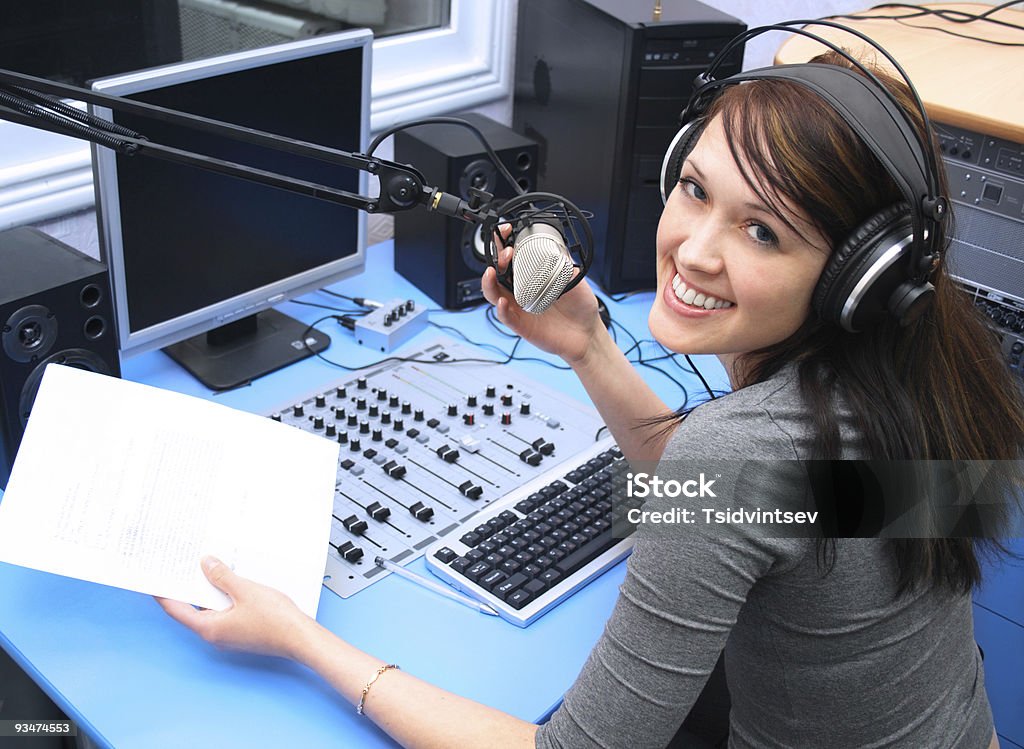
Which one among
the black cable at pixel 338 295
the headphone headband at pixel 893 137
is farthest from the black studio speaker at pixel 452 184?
the headphone headband at pixel 893 137

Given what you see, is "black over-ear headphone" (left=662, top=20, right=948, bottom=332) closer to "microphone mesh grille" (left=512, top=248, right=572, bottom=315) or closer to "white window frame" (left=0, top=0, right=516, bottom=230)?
"microphone mesh grille" (left=512, top=248, right=572, bottom=315)

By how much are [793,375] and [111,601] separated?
72 centimetres

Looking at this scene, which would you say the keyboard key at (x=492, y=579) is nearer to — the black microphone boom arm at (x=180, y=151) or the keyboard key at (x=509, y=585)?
the keyboard key at (x=509, y=585)

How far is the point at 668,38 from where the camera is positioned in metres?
1.55

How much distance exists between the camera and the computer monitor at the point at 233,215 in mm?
1185

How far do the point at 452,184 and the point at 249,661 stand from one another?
805 millimetres

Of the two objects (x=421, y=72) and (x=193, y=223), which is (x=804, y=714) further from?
(x=421, y=72)

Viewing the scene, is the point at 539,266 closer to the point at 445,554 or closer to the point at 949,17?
the point at 445,554

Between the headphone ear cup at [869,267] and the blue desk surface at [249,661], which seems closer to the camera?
the headphone ear cup at [869,267]

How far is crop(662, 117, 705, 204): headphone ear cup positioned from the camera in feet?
3.20

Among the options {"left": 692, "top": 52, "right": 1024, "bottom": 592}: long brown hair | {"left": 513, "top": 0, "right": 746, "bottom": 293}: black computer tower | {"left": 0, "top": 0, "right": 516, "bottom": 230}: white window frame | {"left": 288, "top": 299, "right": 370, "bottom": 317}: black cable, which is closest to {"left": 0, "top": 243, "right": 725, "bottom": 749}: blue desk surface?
{"left": 692, "top": 52, "right": 1024, "bottom": 592}: long brown hair

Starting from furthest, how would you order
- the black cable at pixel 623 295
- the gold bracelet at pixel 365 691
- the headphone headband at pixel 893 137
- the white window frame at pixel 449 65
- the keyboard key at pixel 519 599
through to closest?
the white window frame at pixel 449 65 → the black cable at pixel 623 295 → the keyboard key at pixel 519 599 → the gold bracelet at pixel 365 691 → the headphone headband at pixel 893 137

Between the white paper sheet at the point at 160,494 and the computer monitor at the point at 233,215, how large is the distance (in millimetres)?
257

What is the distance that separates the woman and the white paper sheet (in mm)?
47
